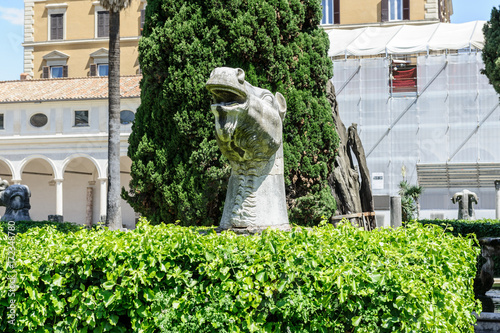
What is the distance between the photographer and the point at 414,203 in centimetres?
2875

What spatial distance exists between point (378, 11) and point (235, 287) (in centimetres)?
3605

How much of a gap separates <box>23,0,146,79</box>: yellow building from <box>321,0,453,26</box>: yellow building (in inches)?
480

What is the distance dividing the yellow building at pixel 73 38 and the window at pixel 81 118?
10.7 metres

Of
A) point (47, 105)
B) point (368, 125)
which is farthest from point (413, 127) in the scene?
point (47, 105)

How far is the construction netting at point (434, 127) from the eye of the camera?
29953mm

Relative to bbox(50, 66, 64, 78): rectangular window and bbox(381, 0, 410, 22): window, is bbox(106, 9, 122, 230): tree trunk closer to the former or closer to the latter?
bbox(381, 0, 410, 22): window

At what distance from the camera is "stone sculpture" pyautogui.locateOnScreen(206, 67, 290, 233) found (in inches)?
230

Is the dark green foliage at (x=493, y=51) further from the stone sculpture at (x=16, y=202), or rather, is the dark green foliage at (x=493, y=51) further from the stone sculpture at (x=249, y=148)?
the stone sculpture at (x=16, y=202)

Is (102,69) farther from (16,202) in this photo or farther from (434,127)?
(16,202)

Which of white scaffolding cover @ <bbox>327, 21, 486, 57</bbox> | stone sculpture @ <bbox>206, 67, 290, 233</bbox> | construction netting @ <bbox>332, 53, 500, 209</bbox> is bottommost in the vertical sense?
stone sculpture @ <bbox>206, 67, 290, 233</bbox>

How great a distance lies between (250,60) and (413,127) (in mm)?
20517

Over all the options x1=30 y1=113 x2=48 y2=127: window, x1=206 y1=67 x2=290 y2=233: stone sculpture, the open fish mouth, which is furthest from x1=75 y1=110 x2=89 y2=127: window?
the open fish mouth

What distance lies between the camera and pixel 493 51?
58.2 feet

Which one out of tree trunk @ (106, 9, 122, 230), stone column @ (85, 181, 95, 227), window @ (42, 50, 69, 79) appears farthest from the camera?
window @ (42, 50, 69, 79)
